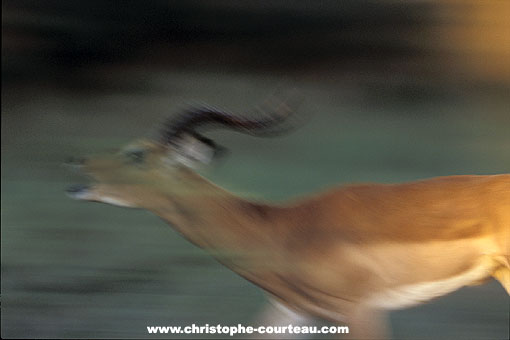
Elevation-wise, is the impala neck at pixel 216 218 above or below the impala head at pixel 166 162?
below

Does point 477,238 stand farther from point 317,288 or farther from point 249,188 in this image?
point 249,188

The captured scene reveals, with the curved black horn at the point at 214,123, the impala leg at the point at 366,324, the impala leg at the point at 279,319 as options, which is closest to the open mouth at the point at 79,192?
the curved black horn at the point at 214,123

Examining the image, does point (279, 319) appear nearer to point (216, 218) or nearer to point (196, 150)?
point (216, 218)

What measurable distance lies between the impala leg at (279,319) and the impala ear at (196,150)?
429 mm

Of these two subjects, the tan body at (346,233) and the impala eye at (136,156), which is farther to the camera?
the impala eye at (136,156)

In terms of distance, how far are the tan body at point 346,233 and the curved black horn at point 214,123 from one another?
0.23 feet

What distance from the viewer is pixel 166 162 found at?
6.82ft

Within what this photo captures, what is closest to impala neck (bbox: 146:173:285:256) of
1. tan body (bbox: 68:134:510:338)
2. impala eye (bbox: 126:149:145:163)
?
tan body (bbox: 68:134:510:338)

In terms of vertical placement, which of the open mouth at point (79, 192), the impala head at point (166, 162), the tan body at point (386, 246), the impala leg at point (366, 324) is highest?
the impala head at point (166, 162)

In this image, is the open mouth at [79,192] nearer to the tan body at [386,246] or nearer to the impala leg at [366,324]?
the tan body at [386,246]

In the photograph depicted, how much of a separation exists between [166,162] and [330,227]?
47 centimetres

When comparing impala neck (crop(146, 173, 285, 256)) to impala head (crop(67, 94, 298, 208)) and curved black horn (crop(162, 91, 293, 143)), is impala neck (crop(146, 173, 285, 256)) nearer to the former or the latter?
impala head (crop(67, 94, 298, 208))

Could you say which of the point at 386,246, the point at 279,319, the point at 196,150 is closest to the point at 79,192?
the point at 196,150

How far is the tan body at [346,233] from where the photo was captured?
2.01 m
